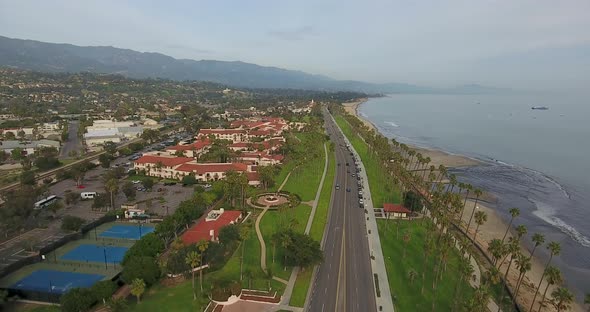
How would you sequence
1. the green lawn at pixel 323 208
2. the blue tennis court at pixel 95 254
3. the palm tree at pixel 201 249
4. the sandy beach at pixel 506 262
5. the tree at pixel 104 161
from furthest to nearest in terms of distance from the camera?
the tree at pixel 104 161, the green lawn at pixel 323 208, the blue tennis court at pixel 95 254, the sandy beach at pixel 506 262, the palm tree at pixel 201 249

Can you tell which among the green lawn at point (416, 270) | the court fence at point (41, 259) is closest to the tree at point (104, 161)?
the court fence at point (41, 259)

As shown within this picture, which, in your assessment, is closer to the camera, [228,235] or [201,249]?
[201,249]

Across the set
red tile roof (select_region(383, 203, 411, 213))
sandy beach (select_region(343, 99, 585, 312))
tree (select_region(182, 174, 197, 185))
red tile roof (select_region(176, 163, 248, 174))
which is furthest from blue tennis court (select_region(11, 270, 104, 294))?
sandy beach (select_region(343, 99, 585, 312))

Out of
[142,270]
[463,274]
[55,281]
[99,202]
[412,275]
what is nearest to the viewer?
[463,274]

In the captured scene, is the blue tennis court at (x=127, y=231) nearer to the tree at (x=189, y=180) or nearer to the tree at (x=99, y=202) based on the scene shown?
the tree at (x=99, y=202)

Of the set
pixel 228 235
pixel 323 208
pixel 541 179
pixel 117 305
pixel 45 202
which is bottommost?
pixel 45 202

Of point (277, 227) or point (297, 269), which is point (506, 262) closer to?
point (297, 269)

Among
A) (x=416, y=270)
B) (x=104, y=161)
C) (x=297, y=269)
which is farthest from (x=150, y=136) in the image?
(x=416, y=270)
